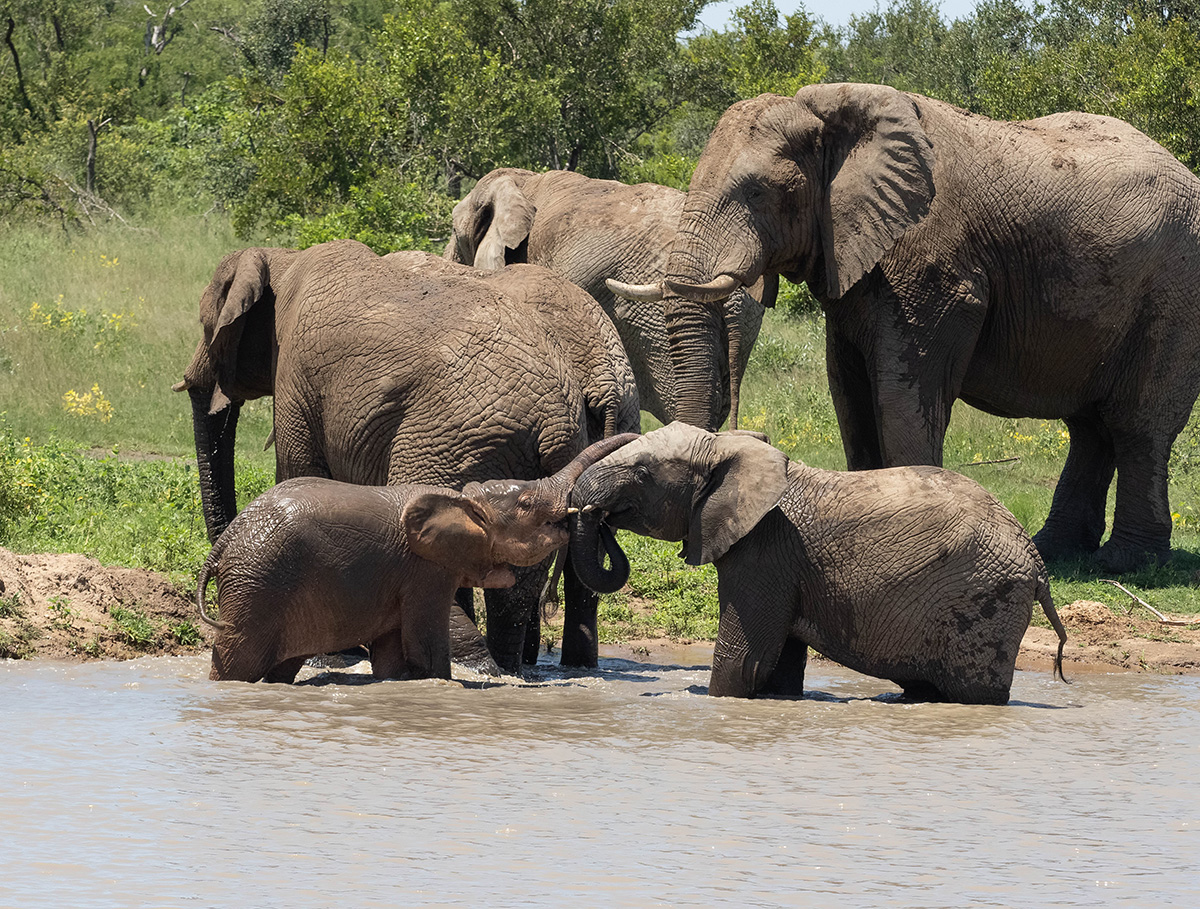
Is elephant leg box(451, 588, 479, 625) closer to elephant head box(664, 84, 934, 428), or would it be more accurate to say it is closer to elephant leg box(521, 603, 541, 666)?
elephant leg box(521, 603, 541, 666)

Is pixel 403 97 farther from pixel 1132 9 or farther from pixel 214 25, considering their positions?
pixel 214 25

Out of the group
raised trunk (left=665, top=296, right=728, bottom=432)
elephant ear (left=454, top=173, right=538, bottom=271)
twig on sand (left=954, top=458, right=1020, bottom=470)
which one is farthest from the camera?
twig on sand (left=954, top=458, right=1020, bottom=470)

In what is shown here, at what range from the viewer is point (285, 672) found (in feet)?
24.6

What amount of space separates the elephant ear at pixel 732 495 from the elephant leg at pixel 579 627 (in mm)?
1429

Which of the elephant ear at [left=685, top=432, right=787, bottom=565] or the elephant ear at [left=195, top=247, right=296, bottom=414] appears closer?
the elephant ear at [left=685, top=432, right=787, bottom=565]

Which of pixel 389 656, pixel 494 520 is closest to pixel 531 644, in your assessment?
pixel 389 656

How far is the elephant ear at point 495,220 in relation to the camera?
12.0 metres

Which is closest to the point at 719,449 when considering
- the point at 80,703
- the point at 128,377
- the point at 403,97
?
the point at 80,703

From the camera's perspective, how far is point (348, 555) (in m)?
7.25

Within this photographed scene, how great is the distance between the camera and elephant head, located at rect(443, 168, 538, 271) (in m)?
12.0

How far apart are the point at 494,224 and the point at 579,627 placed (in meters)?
4.17

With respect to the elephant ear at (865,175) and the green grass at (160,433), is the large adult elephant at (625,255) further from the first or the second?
the elephant ear at (865,175)

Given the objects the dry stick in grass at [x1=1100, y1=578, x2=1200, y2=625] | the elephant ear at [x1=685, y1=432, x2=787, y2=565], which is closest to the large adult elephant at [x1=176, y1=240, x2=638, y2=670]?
the elephant ear at [x1=685, y1=432, x2=787, y2=565]

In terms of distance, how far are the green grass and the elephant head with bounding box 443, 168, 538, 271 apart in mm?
2105
